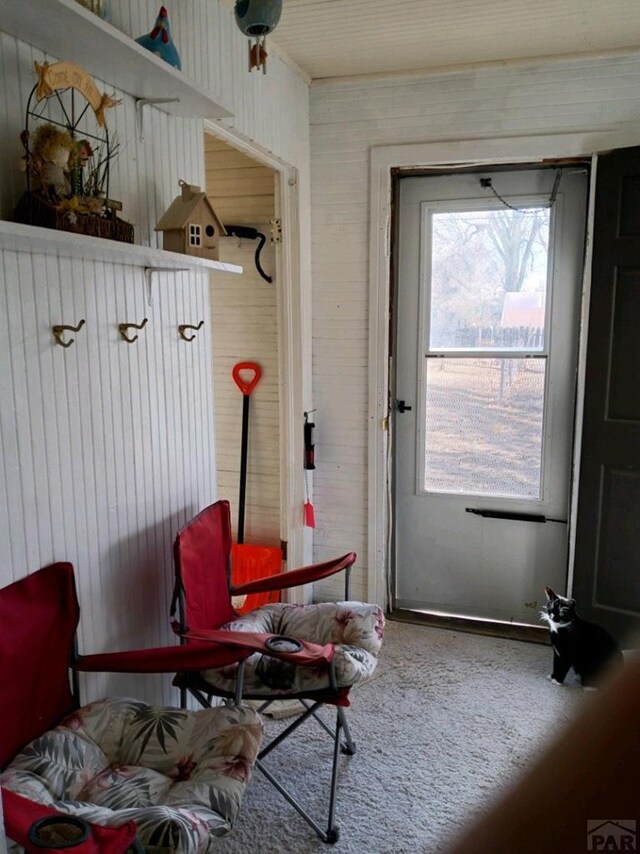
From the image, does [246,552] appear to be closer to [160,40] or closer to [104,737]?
[104,737]

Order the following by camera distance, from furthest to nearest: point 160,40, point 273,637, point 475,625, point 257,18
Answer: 1. point 475,625
2. point 257,18
3. point 273,637
4. point 160,40

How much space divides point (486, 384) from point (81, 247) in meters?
2.05

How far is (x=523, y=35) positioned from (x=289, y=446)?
6.41 feet

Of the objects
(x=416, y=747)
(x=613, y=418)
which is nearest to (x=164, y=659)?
(x=416, y=747)

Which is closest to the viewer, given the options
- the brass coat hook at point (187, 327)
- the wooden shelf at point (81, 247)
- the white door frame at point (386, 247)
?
the wooden shelf at point (81, 247)

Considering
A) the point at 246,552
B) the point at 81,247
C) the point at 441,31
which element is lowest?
the point at 246,552

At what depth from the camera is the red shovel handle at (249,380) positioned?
3.23 m

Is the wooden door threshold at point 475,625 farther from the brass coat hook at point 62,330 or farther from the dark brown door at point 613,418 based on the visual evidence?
the brass coat hook at point 62,330

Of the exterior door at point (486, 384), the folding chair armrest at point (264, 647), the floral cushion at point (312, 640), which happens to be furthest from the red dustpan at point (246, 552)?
the folding chair armrest at point (264, 647)

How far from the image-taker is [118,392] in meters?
1.81

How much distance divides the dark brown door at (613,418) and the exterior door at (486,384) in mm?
167

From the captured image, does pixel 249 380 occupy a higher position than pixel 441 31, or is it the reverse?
pixel 441 31

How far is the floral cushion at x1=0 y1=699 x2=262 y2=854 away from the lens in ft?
4.20

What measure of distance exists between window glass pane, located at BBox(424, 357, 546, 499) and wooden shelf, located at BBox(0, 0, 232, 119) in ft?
5.48
